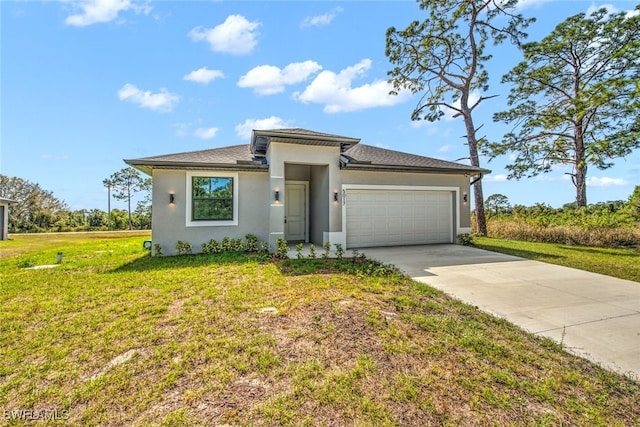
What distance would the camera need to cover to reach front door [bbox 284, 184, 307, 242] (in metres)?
11.8

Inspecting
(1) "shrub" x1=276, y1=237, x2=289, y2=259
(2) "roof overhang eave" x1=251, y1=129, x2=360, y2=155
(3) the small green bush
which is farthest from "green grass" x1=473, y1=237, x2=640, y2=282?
(3) the small green bush

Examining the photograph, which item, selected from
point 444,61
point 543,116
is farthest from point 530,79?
point 444,61

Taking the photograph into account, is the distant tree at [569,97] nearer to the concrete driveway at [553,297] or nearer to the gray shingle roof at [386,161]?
Result: the gray shingle roof at [386,161]

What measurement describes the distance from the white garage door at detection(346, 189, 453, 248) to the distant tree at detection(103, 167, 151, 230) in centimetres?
3324

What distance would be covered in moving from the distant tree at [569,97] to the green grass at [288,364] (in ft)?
55.0

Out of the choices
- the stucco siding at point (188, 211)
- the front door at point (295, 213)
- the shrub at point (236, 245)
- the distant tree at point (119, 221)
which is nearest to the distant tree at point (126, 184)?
the distant tree at point (119, 221)

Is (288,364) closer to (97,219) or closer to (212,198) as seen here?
(212,198)

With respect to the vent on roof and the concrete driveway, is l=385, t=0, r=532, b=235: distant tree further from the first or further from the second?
the vent on roof

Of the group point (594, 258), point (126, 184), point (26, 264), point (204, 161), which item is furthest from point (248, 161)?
point (126, 184)

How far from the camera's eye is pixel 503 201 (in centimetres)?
2219

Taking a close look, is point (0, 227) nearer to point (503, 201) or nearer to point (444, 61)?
point (444, 61)

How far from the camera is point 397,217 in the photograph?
10930 mm

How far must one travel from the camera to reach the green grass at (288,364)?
228 centimetres

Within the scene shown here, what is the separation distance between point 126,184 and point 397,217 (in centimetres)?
3609
